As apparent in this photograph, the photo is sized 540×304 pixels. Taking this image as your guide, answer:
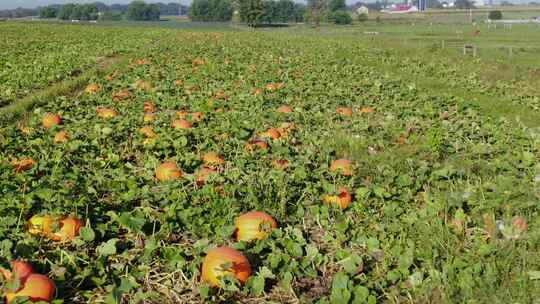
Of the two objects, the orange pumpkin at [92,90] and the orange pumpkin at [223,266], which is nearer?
the orange pumpkin at [223,266]

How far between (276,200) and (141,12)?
157 meters

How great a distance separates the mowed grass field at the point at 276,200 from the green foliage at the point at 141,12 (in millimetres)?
150181

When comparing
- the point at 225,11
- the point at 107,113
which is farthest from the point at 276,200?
the point at 225,11

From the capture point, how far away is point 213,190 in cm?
454

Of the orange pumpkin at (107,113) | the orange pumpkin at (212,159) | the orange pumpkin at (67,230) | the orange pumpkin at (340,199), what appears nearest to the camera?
the orange pumpkin at (67,230)

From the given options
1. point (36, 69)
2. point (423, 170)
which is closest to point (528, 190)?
point (423, 170)

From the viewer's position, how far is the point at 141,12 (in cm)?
15188

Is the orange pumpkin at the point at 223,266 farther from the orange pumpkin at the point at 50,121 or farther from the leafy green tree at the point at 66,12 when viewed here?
the leafy green tree at the point at 66,12

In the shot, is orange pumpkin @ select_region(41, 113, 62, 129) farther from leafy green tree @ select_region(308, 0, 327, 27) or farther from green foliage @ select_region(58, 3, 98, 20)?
green foliage @ select_region(58, 3, 98, 20)

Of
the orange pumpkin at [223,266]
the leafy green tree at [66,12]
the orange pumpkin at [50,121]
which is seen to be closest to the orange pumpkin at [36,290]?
the orange pumpkin at [223,266]

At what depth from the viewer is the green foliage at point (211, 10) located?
14100cm

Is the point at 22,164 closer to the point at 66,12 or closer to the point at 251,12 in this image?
the point at 251,12

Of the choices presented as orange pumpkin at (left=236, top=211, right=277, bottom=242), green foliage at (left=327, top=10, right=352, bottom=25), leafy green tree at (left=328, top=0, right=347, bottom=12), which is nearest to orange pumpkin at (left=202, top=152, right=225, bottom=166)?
orange pumpkin at (left=236, top=211, right=277, bottom=242)

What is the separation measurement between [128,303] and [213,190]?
1.58m
